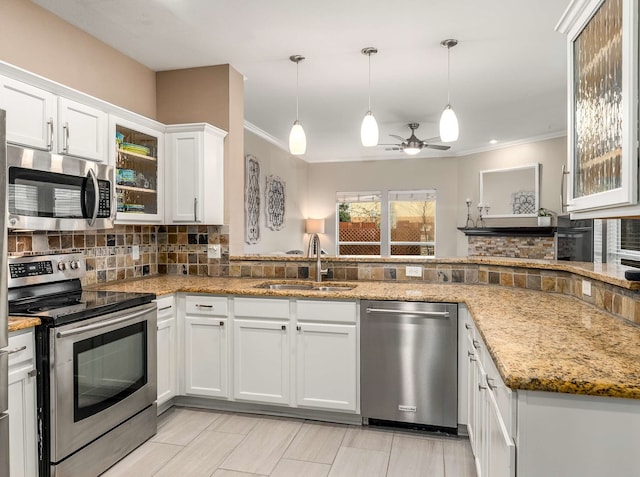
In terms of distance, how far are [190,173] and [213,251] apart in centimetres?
67

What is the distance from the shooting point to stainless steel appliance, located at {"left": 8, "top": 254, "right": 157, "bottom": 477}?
2.03 metres

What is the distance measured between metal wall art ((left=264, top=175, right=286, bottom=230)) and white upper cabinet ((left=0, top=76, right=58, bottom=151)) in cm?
399

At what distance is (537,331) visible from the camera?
5.80ft

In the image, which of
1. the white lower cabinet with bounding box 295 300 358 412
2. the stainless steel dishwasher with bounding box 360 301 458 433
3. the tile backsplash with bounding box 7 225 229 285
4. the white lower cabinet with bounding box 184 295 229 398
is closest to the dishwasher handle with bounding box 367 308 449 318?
the stainless steel dishwasher with bounding box 360 301 458 433

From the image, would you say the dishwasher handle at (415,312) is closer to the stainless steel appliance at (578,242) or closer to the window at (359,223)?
the stainless steel appliance at (578,242)

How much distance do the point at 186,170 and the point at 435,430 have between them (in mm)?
2516

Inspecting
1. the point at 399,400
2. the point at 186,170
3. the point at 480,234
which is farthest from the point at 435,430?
the point at 480,234

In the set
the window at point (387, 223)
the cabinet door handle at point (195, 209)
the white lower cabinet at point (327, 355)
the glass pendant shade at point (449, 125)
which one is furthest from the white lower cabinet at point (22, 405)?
the window at point (387, 223)

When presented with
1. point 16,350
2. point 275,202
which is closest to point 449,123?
point 16,350

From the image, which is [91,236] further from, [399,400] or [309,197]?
[309,197]

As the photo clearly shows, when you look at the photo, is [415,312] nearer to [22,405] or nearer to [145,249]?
[22,405]

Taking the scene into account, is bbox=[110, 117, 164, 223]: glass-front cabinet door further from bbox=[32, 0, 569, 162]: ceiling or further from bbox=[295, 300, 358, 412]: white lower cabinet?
bbox=[295, 300, 358, 412]: white lower cabinet

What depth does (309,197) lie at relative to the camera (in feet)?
28.7

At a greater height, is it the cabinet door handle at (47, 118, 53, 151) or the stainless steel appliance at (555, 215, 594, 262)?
the cabinet door handle at (47, 118, 53, 151)
